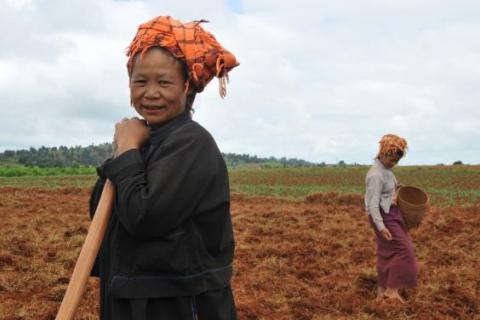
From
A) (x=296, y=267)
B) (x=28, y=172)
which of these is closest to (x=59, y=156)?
A: (x=28, y=172)

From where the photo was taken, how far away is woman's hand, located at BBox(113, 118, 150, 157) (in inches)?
58.0

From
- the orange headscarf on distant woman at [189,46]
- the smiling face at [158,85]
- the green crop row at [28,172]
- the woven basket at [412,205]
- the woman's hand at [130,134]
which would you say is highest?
the orange headscarf on distant woman at [189,46]

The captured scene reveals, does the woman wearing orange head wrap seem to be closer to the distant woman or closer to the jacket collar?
the jacket collar

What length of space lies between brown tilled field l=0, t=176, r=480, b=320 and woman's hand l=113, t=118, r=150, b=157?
2.79 metres

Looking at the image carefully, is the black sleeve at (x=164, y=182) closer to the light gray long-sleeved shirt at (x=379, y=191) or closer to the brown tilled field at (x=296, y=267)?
the brown tilled field at (x=296, y=267)

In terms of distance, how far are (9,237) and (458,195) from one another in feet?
53.9

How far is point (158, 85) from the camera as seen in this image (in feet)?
4.94

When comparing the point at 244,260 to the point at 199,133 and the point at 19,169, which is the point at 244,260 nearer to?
the point at 199,133

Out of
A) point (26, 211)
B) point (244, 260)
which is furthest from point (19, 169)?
point (244, 260)

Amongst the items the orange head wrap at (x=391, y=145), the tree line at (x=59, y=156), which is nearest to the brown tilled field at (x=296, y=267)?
the orange head wrap at (x=391, y=145)

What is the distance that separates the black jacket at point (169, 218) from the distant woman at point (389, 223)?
3291 millimetres

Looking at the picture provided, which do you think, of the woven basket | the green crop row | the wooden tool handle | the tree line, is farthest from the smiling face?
the tree line

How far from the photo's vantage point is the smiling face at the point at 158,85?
4.92 feet

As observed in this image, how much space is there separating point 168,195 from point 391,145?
347 cm
